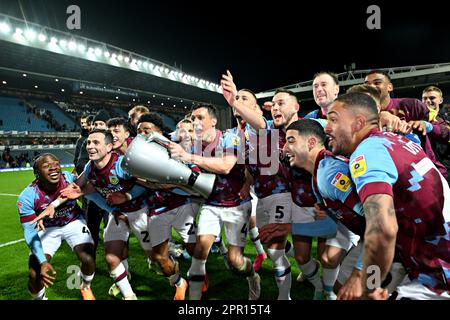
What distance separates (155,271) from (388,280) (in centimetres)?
305

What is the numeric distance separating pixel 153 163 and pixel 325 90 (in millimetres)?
2093

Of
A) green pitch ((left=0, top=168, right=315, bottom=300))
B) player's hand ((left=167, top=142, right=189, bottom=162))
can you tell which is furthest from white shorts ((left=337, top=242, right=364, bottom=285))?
player's hand ((left=167, top=142, right=189, bottom=162))

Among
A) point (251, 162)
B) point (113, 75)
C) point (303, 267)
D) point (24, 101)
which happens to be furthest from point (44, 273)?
point (24, 101)

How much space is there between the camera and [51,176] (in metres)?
3.31

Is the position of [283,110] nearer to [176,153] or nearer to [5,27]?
[176,153]

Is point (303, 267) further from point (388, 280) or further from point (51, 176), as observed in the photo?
point (51, 176)

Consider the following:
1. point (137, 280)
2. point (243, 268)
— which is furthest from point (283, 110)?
point (137, 280)

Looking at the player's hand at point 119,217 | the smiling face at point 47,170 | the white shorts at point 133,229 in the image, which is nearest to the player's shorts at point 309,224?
the white shorts at point 133,229

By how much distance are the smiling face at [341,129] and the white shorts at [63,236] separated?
9.25ft

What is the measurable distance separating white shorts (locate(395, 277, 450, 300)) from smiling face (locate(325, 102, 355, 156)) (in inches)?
29.2

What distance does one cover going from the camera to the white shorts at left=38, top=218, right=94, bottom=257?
11.0 feet

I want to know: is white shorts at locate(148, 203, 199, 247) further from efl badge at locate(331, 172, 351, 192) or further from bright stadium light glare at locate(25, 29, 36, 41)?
bright stadium light glare at locate(25, 29, 36, 41)

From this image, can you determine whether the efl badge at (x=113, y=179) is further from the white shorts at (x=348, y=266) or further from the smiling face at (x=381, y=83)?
the smiling face at (x=381, y=83)

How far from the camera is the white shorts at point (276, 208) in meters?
3.13
